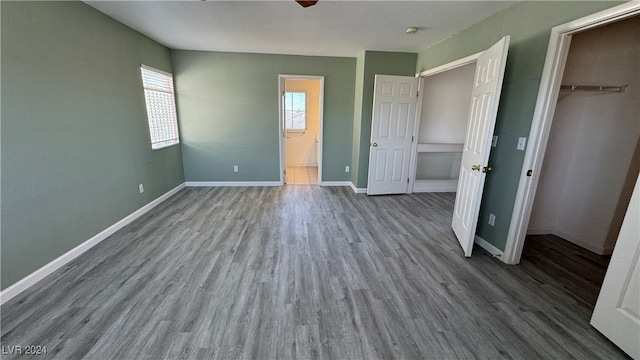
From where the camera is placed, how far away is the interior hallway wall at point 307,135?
6.66 metres

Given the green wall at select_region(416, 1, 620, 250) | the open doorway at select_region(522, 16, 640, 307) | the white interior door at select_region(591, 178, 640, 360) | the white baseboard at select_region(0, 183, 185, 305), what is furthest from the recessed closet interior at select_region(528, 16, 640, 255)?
the white baseboard at select_region(0, 183, 185, 305)

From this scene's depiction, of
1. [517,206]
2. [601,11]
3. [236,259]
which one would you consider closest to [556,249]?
[517,206]

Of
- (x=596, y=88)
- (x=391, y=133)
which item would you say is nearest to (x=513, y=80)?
(x=596, y=88)

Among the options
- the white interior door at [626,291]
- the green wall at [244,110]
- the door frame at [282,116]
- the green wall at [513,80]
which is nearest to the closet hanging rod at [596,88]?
the green wall at [513,80]

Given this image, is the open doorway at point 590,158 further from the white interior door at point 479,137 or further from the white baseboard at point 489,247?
the white interior door at point 479,137

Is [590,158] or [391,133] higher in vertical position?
[391,133]

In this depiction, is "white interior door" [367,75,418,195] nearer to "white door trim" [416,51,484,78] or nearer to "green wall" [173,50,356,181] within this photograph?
"white door trim" [416,51,484,78]

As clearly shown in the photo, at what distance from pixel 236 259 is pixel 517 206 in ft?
9.02

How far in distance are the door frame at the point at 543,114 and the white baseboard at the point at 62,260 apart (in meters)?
4.22

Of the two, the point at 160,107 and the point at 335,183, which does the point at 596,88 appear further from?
the point at 160,107

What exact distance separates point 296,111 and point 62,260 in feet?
17.9

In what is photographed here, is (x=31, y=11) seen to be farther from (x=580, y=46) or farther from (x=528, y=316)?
(x=580, y=46)

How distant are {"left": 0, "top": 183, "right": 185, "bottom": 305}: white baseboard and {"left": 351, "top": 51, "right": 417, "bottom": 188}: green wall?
11.6ft

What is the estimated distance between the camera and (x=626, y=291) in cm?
158
